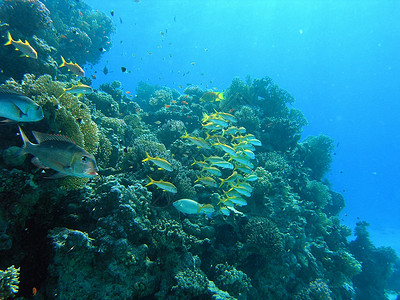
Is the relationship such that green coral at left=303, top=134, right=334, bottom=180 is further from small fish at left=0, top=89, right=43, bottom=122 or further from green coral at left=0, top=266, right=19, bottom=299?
green coral at left=0, top=266, right=19, bottom=299

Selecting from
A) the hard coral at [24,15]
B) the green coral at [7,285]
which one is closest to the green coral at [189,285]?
the green coral at [7,285]

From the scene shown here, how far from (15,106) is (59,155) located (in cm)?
96

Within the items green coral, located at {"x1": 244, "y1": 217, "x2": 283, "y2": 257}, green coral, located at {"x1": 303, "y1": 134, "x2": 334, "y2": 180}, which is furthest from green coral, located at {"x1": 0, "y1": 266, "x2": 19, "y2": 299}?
green coral, located at {"x1": 303, "y1": 134, "x2": 334, "y2": 180}

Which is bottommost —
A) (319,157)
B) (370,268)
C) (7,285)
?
(7,285)

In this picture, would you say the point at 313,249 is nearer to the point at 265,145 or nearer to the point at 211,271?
the point at 265,145

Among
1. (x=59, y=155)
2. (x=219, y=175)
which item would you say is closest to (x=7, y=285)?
(x=59, y=155)

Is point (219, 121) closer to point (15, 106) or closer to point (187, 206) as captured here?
point (187, 206)

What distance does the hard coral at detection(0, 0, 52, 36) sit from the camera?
879 cm

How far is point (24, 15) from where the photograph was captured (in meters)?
9.13

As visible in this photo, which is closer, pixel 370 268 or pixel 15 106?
Result: pixel 15 106

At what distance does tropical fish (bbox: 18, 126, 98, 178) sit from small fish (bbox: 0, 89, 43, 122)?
392 millimetres

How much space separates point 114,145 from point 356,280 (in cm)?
1742

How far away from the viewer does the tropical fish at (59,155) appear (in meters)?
2.35

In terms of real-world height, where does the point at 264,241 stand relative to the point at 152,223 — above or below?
above
